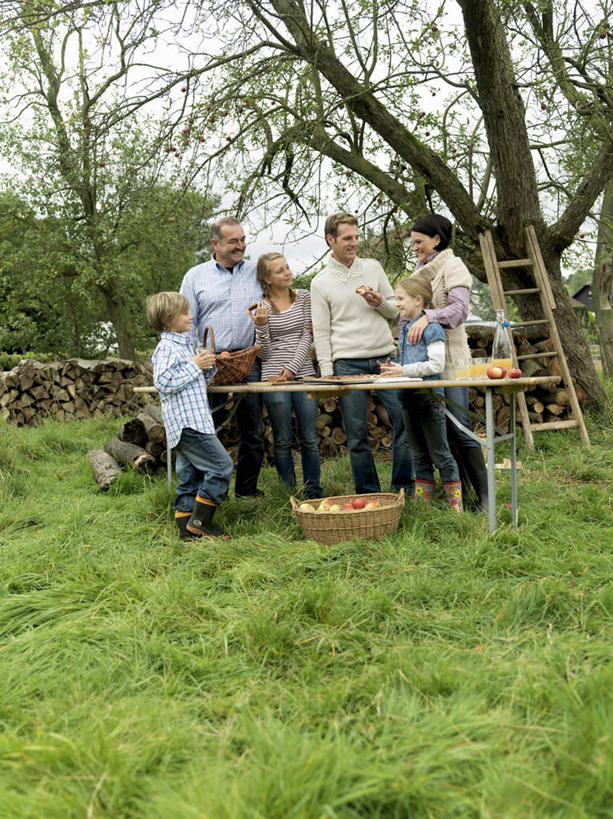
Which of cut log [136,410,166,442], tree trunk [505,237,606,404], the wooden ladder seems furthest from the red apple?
tree trunk [505,237,606,404]

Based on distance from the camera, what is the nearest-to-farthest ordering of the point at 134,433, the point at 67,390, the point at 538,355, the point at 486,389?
the point at 486,389
the point at 134,433
the point at 538,355
the point at 67,390

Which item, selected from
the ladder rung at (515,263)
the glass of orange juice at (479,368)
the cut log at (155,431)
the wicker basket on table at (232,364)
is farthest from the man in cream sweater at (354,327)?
the ladder rung at (515,263)

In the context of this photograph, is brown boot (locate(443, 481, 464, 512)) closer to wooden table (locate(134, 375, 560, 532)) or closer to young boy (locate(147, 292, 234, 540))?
wooden table (locate(134, 375, 560, 532))

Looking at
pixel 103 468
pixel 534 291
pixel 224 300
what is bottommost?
pixel 103 468

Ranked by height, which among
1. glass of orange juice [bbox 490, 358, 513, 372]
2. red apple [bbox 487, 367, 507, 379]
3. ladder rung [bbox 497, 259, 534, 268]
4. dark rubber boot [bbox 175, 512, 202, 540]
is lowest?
dark rubber boot [bbox 175, 512, 202, 540]

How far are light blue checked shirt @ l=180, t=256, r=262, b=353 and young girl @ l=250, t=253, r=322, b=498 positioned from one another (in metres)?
0.10

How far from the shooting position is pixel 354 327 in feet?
14.6

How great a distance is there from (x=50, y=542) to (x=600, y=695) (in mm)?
2998

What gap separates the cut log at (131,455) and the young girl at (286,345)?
145 centimetres

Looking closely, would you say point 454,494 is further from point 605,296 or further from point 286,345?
point 605,296

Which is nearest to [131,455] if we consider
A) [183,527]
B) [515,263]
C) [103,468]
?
[103,468]

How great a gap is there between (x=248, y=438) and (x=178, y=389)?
114 centimetres

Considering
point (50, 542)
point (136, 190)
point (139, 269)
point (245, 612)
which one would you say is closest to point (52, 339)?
point (139, 269)

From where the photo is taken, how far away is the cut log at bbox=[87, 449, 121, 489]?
18.4 ft
